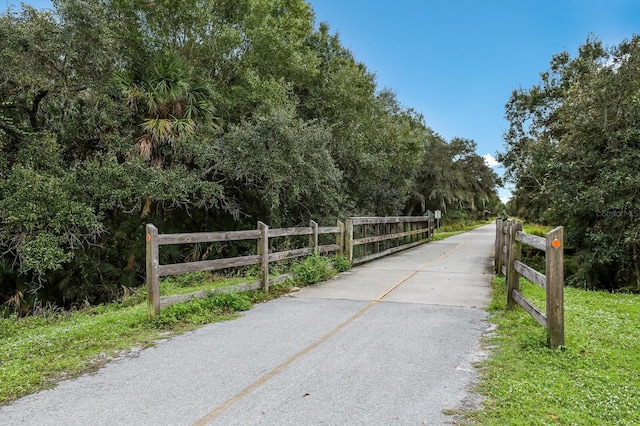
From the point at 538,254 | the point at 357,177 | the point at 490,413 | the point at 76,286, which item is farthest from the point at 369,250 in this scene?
the point at 490,413

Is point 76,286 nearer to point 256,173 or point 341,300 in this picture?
point 256,173

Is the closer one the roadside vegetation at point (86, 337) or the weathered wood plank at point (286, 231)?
the roadside vegetation at point (86, 337)

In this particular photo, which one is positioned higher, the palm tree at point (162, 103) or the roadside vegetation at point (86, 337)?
the palm tree at point (162, 103)

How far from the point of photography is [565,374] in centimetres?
365

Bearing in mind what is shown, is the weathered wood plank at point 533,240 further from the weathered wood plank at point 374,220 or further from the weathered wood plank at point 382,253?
the weathered wood plank at point 382,253

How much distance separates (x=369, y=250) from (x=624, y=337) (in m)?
9.87

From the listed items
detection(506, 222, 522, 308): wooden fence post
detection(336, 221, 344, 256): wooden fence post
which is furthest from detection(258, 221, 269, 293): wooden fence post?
detection(506, 222, 522, 308): wooden fence post

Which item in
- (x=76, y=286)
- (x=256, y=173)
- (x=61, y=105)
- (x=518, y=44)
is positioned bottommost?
(x=76, y=286)

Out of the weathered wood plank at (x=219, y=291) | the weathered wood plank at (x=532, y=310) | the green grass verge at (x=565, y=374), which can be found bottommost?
the green grass verge at (x=565, y=374)

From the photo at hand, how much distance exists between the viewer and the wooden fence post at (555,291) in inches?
169

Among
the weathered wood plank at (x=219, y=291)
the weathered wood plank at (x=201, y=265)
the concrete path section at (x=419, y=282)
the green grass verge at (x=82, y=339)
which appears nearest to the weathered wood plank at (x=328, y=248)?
the concrete path section at (x=419, y=282)

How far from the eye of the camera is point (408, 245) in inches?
706

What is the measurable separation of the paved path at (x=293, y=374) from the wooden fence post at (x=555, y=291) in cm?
78

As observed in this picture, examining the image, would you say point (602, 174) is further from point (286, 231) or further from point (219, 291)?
point (219, 291)
